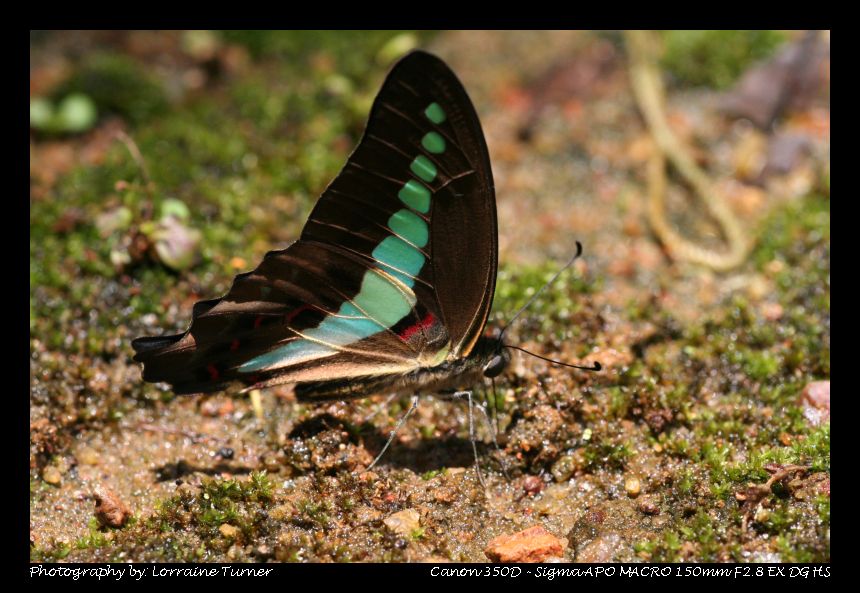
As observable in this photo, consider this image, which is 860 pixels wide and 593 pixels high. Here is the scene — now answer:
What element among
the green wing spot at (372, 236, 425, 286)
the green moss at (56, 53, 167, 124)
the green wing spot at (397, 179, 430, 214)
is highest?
the green moss at (56, 53, 167, 124)

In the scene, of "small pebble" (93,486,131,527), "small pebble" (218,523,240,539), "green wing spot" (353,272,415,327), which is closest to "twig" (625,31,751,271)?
"green wing spot" (353,272,415,327)

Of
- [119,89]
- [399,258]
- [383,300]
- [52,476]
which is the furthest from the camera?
[119,89]

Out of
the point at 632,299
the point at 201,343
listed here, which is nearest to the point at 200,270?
the point at 201,343

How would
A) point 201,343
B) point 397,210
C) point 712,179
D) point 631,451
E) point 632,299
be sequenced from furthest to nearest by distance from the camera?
1. point 712,179
2. point 632,299
3. point 631,451
4. point 201,343
5. point 397,210

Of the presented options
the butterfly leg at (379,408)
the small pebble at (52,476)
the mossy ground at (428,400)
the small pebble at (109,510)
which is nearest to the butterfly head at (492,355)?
the mossy ground at (428,400)

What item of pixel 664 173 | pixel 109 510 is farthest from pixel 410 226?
pixel 664 173

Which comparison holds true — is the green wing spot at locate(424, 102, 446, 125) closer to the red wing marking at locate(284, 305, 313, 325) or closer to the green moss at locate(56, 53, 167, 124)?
the red wing marking at locate(284, 305, 313, 325)

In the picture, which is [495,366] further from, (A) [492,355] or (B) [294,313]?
(B) [294,313]
